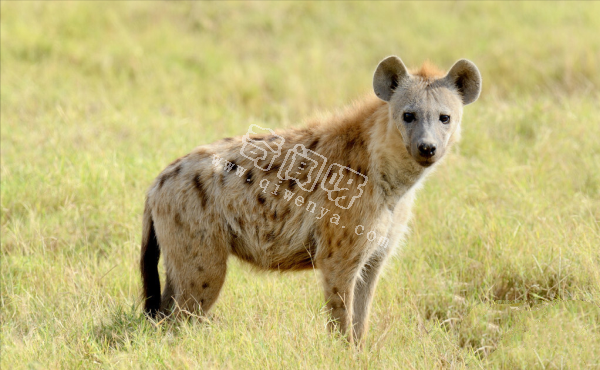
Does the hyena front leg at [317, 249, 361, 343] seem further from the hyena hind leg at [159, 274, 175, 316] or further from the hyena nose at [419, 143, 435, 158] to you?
the hyena hind leg at [159, 274, 175, 316]

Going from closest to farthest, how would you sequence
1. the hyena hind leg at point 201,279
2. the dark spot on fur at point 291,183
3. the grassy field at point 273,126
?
the grassy field at point 273,126, the hyena hind leg at point 201,279, the dark spot on fur at point 291,183

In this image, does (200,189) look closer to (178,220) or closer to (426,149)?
(178,220)

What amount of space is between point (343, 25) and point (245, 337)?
646cm

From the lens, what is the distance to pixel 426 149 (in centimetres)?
276

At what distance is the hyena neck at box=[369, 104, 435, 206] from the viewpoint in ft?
9.68

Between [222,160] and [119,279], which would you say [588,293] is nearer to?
[222,160]

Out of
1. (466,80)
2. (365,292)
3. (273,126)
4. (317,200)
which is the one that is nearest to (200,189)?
(317,200)

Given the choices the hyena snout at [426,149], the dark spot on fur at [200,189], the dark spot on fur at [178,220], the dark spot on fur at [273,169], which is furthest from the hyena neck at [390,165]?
the dark spot on fur at [178,220]

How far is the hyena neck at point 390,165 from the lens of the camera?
2.95m

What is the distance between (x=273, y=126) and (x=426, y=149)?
341 cm

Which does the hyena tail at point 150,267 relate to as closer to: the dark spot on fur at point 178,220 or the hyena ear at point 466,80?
the dark spot on fur at point 178,220

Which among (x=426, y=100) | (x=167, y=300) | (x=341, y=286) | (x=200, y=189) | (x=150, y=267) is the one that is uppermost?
(x=426, y=100)

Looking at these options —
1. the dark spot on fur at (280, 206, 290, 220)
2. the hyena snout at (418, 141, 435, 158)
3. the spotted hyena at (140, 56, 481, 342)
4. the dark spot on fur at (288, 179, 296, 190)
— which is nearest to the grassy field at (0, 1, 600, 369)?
the spotted hyena at (140, 56, 481, 342)

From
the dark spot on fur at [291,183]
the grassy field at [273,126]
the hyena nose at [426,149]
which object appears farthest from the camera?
the dark spot on fur at [291,183]
